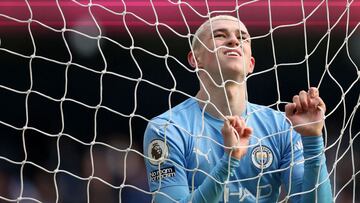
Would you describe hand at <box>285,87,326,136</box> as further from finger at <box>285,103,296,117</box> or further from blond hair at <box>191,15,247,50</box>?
blond hair at <box>191,15,247,50</box>

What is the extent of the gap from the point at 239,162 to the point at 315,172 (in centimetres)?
19

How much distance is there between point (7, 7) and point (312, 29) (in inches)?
45.9

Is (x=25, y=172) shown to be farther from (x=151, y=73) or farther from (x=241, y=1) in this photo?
(x=241, y=1)

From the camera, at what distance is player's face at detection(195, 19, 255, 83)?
233 centimetres

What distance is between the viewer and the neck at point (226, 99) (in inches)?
93.6

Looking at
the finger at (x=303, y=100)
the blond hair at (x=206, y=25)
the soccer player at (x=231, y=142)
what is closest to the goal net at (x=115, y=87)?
the blond hair at (x=206, y=25)

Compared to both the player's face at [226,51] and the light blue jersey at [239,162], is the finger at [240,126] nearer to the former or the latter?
the light blue jersey at [239,162]

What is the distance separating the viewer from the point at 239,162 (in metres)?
2.26

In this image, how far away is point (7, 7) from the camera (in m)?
3.13

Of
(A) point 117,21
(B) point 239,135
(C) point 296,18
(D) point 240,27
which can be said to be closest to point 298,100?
(B) point 239,135

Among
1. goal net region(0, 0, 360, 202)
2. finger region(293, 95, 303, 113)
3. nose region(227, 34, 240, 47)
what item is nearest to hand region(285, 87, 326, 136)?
finger region(293, 95, 303, 113)

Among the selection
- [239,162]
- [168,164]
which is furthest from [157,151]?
[239,162]

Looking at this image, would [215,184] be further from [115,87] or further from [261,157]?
[115,87]

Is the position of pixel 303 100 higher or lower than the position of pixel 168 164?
higher
